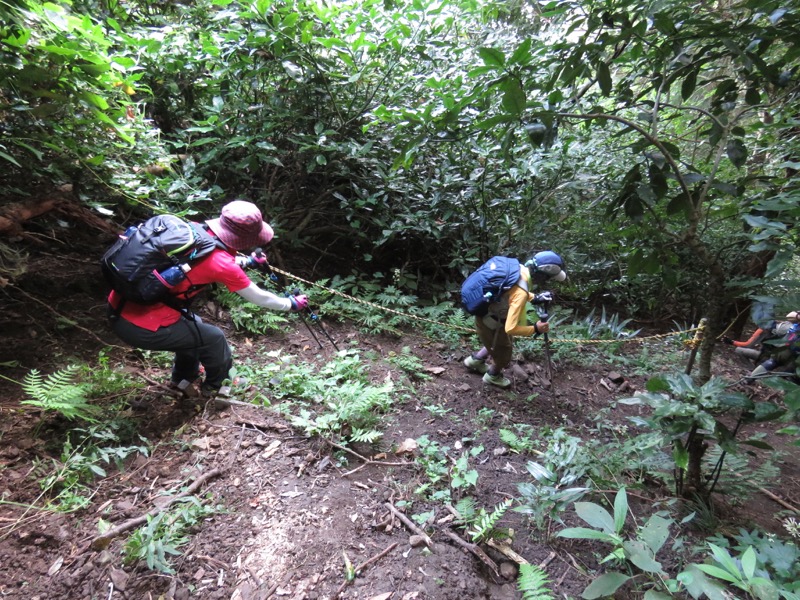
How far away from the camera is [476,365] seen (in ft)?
17.8

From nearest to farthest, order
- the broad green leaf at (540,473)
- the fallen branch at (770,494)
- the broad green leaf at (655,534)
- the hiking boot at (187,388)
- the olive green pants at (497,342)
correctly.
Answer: the broad green leaf at (655,534), the broad green leaf at (540,473), the fallen branch at (770,494), the hiking boot at (187,388), the olive green pants at (497,342)

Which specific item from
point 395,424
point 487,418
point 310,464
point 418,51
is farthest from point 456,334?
point 418,51

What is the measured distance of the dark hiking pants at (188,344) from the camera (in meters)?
3.09

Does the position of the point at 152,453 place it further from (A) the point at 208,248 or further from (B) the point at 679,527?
(B) the point at 679,527

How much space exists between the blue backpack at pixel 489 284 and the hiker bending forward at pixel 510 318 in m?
0.09

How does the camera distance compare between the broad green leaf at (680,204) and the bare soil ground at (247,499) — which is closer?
the bare soil ground at (247,499)

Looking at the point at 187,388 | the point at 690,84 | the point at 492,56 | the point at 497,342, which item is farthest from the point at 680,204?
the point at 187,388

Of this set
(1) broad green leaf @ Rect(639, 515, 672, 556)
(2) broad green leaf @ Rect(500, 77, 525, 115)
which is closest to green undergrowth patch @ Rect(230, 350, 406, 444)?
(1) broad green leaf @ Rect(639, 515, 672, 556)

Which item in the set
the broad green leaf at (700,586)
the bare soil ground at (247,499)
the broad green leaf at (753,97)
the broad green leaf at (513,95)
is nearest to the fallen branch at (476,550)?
the bare soil ground at (247,499)

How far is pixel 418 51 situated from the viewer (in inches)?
188

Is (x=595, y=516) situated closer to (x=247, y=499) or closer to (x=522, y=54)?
(x=247, y=499)

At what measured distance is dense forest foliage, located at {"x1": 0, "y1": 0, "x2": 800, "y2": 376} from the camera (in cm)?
221

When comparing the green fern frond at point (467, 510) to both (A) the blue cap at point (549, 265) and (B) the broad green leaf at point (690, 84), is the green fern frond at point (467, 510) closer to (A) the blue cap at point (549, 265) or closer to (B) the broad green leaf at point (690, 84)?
(A) the blue cap at point (549, 265)

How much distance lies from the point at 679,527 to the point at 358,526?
7.66 ft
